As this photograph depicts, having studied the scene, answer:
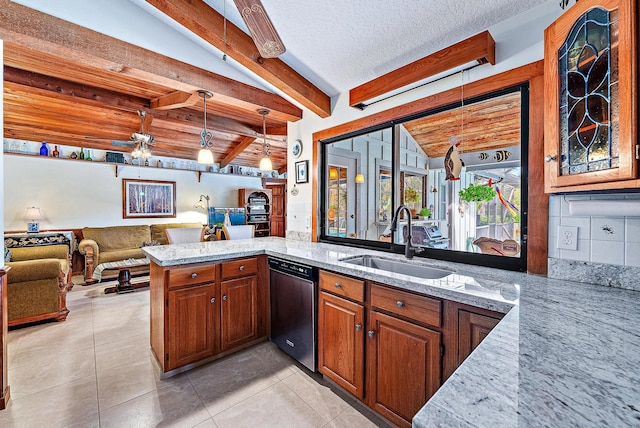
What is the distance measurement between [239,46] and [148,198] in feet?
16.3

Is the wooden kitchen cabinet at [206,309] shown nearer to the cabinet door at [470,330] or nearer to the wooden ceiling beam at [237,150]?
the cabinet door at [470,330]

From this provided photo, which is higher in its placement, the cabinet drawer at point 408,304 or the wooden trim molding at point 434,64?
the wooden trim molding at point 434,64

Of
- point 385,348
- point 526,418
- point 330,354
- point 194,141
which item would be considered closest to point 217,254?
point 330,354

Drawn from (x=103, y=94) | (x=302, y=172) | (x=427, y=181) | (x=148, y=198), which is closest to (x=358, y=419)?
(x=302, y=172)

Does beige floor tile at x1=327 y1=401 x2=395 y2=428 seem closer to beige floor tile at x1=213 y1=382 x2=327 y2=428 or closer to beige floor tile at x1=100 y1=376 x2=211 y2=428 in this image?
beige floor tile at x1=213 y1=382 x2=327 y2=428

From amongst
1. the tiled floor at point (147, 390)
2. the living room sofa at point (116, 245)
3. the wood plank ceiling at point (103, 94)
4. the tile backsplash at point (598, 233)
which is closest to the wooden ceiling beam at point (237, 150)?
the wood plank ceiling at point (103, 94)

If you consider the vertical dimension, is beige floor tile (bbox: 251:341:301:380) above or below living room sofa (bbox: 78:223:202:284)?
below

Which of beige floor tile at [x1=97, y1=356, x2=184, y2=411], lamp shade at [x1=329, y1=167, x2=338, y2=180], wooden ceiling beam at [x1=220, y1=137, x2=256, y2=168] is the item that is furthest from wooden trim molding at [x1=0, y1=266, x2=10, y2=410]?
wooden ceiling beam at [x1=220, y1=137, x2=256, y2=168]

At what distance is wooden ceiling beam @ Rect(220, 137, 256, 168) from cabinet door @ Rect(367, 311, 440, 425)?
16.4ft

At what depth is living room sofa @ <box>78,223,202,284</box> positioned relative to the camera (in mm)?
4520

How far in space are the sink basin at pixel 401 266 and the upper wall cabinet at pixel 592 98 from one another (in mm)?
798

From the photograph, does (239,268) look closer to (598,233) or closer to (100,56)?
(100,56)

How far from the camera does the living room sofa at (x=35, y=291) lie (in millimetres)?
2777

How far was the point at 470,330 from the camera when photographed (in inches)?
48.5
